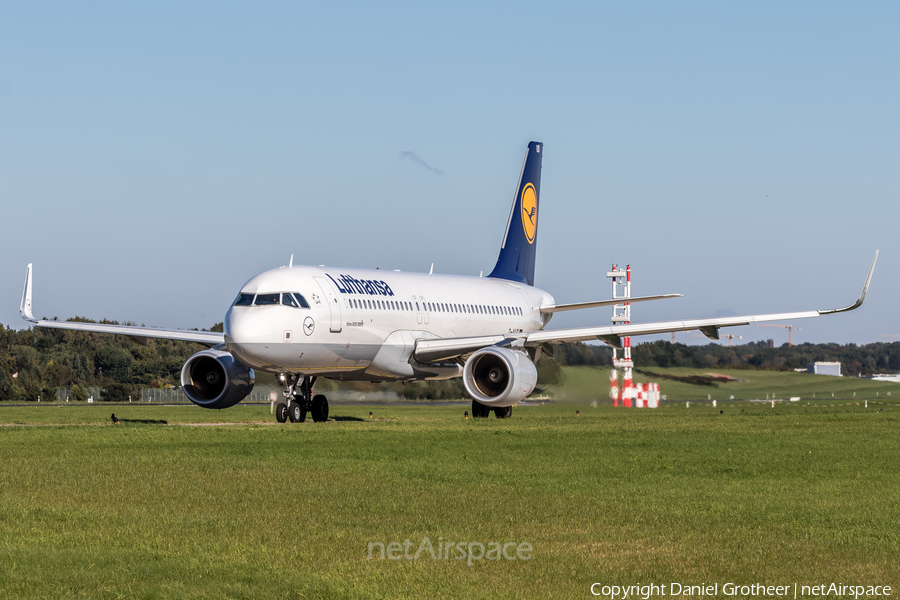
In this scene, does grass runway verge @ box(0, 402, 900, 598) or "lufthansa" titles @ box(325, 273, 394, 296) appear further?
"lufthansa" titles @ box(325, 273, 394, 296)

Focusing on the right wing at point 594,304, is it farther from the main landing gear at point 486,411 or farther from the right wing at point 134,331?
the right wing at point 134,331

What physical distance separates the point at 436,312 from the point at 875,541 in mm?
25910

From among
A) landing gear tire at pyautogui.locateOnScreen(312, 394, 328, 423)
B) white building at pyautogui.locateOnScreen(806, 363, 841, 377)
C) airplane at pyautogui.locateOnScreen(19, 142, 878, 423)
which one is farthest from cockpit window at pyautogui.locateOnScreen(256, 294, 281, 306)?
white building at pyautogui.locateOnScreen(806, 363, 841, 377)

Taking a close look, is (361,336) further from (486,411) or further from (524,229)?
(524,229)

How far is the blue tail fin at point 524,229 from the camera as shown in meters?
44.5

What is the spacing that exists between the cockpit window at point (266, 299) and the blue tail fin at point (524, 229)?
53.2ft

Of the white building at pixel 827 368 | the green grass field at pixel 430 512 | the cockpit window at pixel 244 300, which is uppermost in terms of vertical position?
the cockpit window at pixel 244 300

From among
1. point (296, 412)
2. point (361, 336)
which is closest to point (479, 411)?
point (361, 336)

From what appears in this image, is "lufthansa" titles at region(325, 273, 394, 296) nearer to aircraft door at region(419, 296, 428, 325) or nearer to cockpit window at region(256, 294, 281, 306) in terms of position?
aircraft door at region(419, 296, 428, 325)

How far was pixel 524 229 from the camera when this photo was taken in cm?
4516

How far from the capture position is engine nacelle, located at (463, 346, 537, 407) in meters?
31.5

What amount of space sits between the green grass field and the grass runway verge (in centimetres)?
4

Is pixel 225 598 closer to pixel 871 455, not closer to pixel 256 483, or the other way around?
pixel 256 483

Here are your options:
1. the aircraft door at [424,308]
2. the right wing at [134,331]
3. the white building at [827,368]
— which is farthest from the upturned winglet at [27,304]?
the white building at [827,368]
